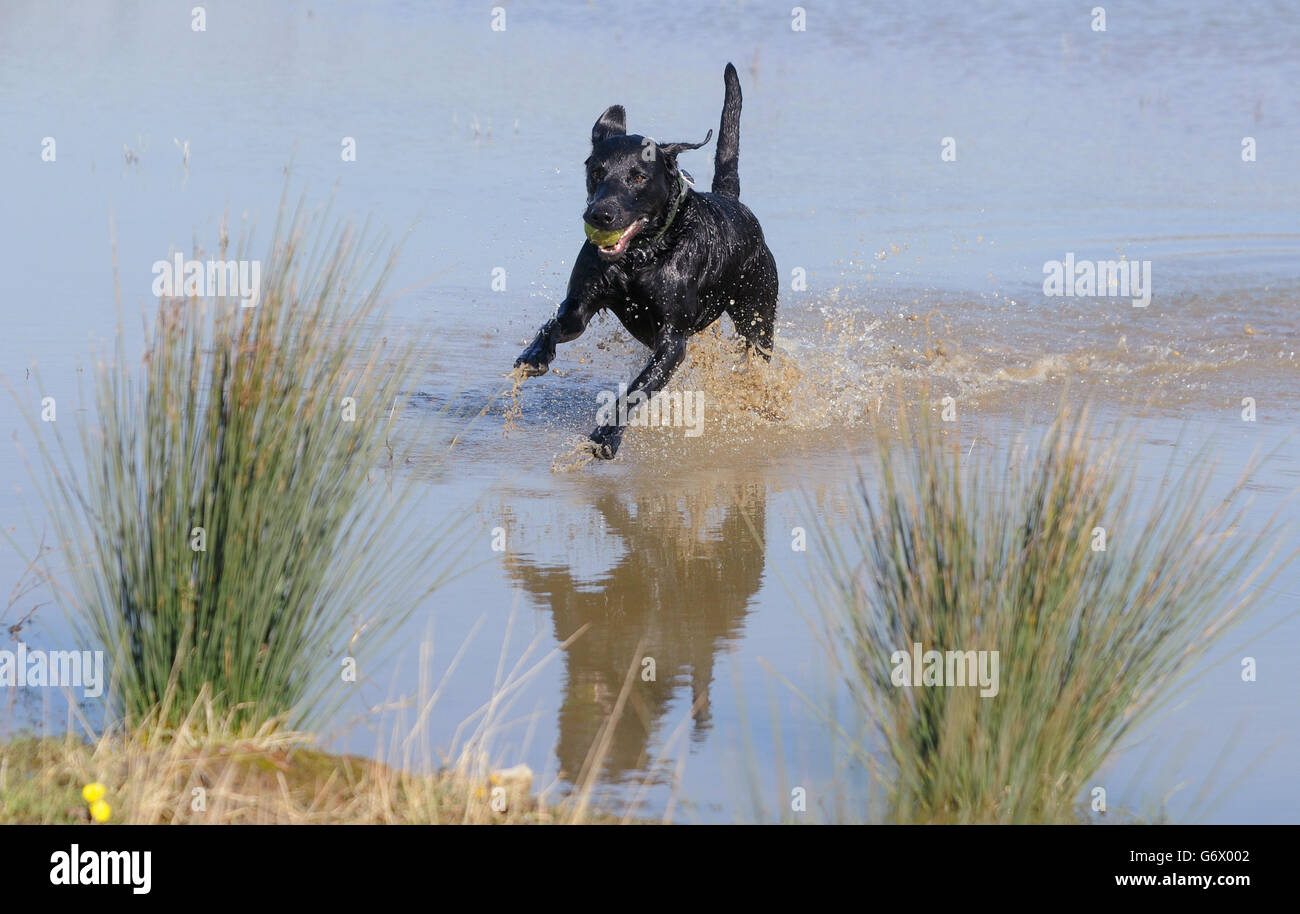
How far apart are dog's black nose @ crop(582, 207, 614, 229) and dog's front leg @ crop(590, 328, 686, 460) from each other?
2.32 feet

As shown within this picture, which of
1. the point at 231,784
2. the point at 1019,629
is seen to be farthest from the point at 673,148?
the point at 231,784

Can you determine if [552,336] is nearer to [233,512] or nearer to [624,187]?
[624,187]

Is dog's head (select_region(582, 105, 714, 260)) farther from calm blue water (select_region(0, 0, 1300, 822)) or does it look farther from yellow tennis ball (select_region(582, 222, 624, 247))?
calm blue water (select_region(0, 0, 1300, 822))

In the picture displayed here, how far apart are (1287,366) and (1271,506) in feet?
9.76

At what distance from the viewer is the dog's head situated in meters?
6.83

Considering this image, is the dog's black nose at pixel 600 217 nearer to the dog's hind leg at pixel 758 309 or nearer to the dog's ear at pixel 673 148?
the dog's ear at pixel 673 148

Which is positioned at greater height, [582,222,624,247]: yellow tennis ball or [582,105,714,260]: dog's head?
[582,105,714,260]: dog's head

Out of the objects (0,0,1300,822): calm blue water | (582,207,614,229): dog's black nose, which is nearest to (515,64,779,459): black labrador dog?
(582,207,614,229): dog's black nose

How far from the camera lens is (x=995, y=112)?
16.2 meters

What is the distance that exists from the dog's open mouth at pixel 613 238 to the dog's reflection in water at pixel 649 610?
103 centimetres

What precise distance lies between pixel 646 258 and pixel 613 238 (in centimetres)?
34

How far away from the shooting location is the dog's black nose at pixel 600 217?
6.71 metres

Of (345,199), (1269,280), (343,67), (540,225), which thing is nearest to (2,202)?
(345,199)
